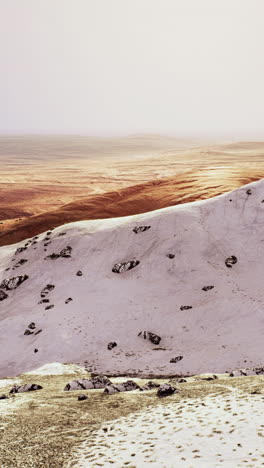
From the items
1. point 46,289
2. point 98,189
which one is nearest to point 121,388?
point 46,289

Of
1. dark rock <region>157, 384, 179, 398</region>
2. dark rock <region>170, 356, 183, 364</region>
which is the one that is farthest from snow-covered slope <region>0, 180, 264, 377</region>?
dark rock <region>157, 384, 179, 398</region>

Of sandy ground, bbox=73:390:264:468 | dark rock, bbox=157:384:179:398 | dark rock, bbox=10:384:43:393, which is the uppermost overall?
sandy ground, bbox=73:390:264:468

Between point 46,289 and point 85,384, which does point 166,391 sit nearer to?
point 85,384

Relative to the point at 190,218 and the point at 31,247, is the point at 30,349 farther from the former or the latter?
the point at 190,218

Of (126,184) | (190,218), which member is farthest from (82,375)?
(126,184)

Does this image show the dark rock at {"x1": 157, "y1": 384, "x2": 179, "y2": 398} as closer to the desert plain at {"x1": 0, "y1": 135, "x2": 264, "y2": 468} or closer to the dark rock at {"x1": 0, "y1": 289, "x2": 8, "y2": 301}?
the desert plain at {"x1": 0, "y1": 135, "x2": 264, "y2": 468}
